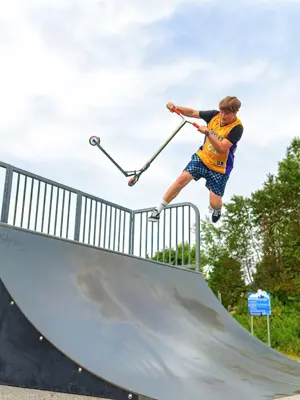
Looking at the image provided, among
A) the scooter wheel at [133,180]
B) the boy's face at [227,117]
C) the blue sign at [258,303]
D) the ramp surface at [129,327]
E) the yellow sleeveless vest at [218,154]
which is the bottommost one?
the ramp surface at [129,327]

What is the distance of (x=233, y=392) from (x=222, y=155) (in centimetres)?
409

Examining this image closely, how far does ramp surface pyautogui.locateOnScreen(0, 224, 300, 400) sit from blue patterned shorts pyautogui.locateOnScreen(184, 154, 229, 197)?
7.19 feet

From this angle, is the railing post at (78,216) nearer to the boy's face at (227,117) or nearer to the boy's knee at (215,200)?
the boy's knee at (215,200)

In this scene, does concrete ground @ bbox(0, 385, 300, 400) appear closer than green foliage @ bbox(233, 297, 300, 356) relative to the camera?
Yes

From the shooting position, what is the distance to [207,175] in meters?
6.87

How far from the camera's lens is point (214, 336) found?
15.2ft

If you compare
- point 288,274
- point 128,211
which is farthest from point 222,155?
point 288,274

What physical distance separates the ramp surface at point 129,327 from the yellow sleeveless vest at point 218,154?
2.32m

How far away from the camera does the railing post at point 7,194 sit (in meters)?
4.67

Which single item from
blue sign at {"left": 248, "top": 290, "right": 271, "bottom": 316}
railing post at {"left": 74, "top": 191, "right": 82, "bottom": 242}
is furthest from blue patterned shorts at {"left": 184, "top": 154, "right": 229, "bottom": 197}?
blue sign at {"left": 248, "top": 290, "right": 271, "bottom": 316}

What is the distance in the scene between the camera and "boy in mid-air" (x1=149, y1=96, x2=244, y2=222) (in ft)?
21.8

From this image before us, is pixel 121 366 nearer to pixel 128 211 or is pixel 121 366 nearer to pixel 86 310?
pixel 86 310

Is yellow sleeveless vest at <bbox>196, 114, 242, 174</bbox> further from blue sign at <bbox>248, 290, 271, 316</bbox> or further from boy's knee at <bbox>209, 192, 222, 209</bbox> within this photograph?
blue sign at <bbox>248, 290, 271, 316</bbox>

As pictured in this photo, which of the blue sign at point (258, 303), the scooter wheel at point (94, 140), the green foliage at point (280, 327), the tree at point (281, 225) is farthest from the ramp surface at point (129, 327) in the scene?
the tree at point (281, 225)
